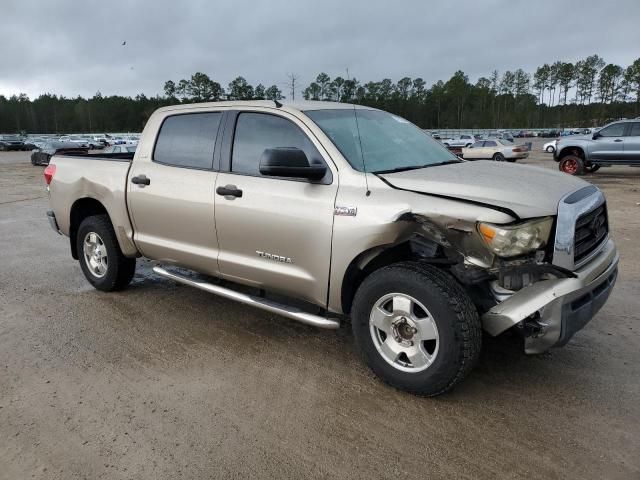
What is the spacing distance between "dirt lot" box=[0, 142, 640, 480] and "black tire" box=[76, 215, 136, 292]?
0.48 m

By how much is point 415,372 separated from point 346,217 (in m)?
1.05

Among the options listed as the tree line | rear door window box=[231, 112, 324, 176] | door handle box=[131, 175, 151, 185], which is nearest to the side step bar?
door handle box=[131, 175, 151, 185]

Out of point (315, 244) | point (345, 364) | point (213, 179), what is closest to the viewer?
point (315, 244)

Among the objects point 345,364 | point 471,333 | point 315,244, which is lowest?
point 345,364

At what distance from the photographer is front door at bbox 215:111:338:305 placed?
139 inches

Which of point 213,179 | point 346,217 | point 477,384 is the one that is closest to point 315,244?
point 346,217

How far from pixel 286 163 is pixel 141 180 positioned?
1887 mm

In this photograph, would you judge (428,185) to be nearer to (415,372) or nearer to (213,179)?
(415,372)

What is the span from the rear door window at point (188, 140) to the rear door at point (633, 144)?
16.4 meters

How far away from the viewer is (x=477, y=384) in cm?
344

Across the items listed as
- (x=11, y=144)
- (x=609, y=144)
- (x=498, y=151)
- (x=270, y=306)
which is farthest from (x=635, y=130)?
(x=11, y=144)

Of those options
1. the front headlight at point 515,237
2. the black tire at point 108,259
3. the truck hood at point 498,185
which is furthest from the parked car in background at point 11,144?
the front headlight at point 515,237

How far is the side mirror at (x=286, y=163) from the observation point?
3303mm

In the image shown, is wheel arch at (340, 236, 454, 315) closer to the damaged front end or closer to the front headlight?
the damaged front end
